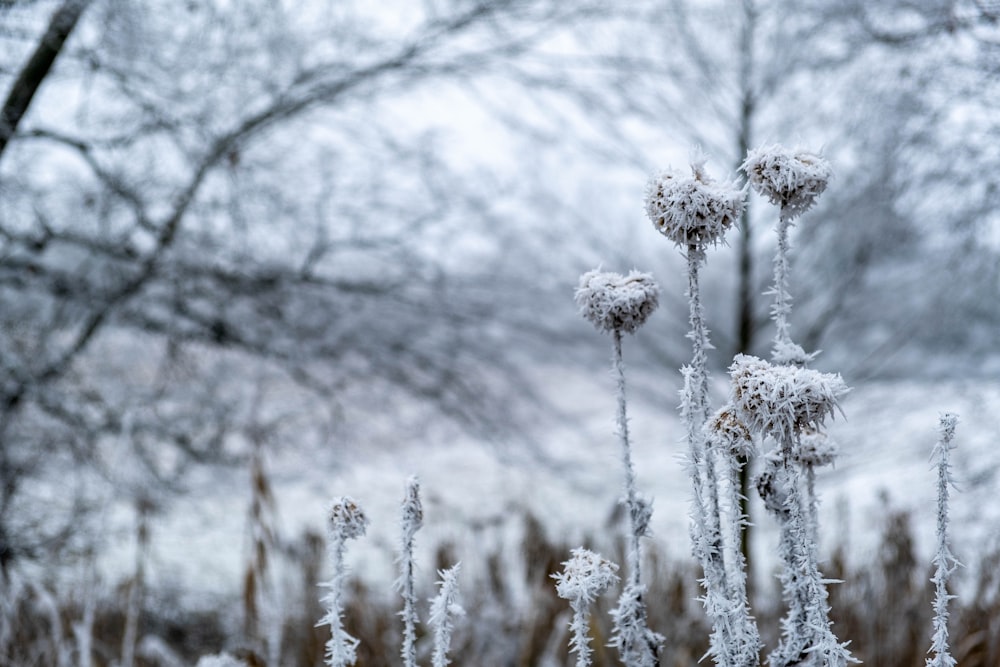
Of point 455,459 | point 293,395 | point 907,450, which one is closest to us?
point 293,395

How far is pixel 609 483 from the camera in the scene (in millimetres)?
4898

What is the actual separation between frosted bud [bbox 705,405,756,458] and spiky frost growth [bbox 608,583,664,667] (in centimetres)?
16

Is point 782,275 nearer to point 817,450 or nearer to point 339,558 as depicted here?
point 817,450

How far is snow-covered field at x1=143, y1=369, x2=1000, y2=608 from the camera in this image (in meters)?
4.09

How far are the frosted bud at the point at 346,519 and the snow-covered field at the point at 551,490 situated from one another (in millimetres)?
2329

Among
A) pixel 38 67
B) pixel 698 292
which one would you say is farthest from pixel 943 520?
pixel 38 67

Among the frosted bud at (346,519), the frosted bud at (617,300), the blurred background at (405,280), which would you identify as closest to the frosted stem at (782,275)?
the frosted bud at (617,300)

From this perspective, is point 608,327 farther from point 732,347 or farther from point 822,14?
point 732,347

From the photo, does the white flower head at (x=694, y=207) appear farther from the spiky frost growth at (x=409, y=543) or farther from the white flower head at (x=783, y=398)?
the spiky frost growth at (x=409, y=543)

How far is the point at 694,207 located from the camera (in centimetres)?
64

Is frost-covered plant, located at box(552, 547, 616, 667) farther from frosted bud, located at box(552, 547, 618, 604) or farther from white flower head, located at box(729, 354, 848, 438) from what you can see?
white flower head, located at box(729, 354, 848, 438)

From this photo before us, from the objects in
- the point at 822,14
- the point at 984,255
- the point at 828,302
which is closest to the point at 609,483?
the point at 828,302

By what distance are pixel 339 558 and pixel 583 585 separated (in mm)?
201

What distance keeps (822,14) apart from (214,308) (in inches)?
109
